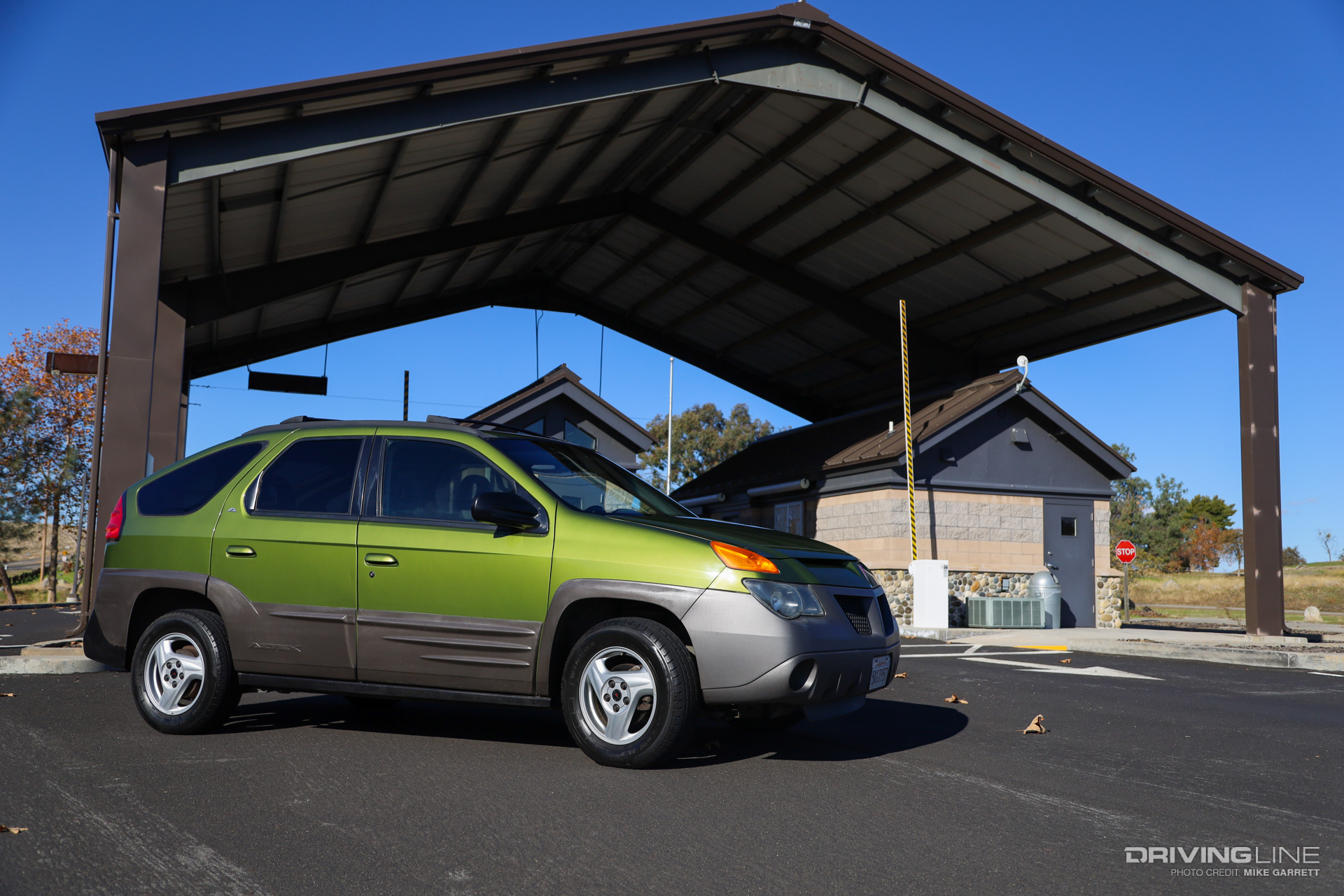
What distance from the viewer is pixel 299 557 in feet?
17.7

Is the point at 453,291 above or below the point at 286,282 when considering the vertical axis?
above

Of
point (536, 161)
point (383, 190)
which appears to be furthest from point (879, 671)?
point (536, 161)

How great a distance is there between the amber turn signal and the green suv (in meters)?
0.01

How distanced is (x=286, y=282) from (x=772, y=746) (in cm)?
1727

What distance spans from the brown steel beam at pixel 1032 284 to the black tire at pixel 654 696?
15.6 meters

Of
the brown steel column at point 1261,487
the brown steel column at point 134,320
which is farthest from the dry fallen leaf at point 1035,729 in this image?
the brown steel column at point 1261,487

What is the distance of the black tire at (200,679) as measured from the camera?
541 centimetres

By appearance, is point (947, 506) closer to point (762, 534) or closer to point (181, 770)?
point (762, 534)

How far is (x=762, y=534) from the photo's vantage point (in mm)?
5277

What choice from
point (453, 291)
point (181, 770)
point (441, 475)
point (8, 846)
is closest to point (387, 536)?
point (441, 475)

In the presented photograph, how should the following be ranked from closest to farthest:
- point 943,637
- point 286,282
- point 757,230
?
point 943,637 → point 286,282 → point 757,230

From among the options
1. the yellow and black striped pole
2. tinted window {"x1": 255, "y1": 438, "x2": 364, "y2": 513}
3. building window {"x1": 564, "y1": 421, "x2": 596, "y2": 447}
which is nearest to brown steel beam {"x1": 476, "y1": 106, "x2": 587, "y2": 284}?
building window {"x1": 564, "y1": 421, "x2": 596, "y2": 447}

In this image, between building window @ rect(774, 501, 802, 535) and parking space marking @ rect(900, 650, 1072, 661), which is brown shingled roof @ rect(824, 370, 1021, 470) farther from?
parking space marking @ rect(900, 650, 1072, 661)

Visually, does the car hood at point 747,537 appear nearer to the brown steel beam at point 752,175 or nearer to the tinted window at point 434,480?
the tinted window at point 434,480
